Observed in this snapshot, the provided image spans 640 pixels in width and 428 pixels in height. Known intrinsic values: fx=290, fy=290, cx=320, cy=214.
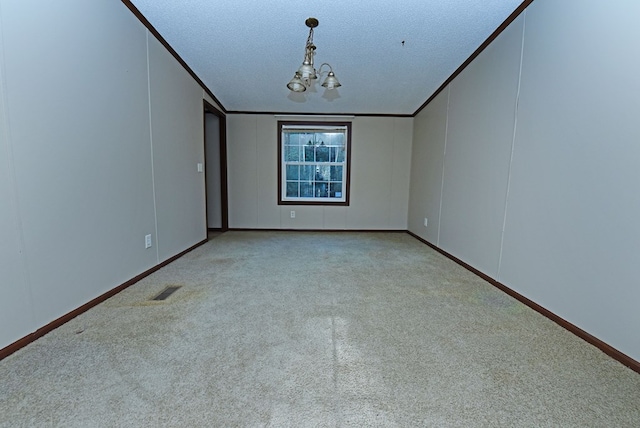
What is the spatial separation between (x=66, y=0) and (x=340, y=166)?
13.1 ft

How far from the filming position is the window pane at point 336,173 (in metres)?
5.32

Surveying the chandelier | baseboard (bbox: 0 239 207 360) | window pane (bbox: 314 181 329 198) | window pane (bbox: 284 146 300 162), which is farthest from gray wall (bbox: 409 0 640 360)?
baseboard (bbox: 0 239 207 360)

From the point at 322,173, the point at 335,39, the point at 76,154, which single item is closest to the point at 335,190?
the point at 322,173

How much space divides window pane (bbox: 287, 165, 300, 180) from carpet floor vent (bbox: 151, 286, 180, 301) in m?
3.15

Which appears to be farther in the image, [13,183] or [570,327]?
[570,327]

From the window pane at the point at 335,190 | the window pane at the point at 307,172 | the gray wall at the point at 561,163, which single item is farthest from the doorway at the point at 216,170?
the gray wall at the point at 561,163

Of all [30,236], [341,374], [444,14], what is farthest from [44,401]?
[444,14]

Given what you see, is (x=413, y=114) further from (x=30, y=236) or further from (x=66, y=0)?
(x=30, y=236)

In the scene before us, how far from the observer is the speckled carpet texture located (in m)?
1.20

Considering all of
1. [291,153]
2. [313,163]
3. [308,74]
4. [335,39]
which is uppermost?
[335,39]

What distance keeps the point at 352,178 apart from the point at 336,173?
323 mm

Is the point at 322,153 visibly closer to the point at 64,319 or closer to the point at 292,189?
the point at 292,189

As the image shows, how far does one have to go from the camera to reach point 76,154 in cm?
202

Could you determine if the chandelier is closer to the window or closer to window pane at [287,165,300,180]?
the window
